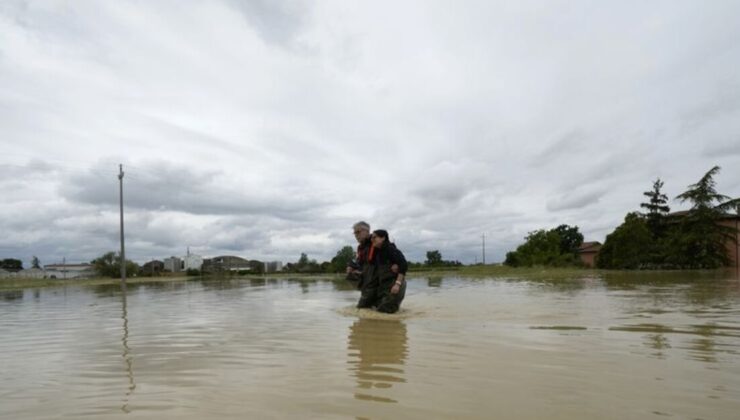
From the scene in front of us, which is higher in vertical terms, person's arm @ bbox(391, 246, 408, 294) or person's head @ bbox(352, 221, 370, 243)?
person's head @ bbox(352, 221, 370, 243)

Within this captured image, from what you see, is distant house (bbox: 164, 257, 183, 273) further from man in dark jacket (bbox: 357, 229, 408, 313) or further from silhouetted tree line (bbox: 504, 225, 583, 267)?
man in dark jacket (bbox: 357, 229, 408, 313)

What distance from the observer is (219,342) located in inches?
229

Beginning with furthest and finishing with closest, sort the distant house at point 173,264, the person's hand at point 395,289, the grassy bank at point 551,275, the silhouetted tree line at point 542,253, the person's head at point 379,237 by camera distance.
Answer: the distant house at point 173,264 < the silhouetted tree line at point 542,253 < the grassy bank at point 551,275 < the person's head at point 379,237 < the person's hand at point 395,289

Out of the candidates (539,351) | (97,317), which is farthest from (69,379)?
(97,317)

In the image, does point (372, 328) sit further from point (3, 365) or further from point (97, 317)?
point (97, 317)

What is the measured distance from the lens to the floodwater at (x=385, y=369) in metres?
3.00

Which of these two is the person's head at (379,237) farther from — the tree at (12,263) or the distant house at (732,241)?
the tree at (12,263)

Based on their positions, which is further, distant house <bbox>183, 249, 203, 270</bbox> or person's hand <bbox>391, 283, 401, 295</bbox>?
distant house <bbox>183, 249, 203, 270</bbox>

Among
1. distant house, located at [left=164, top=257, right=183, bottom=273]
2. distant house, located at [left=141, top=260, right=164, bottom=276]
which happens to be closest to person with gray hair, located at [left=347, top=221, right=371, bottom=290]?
distant house, located at [left=141, top=260, right=164, bottom=276]

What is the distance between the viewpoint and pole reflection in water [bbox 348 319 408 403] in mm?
3449

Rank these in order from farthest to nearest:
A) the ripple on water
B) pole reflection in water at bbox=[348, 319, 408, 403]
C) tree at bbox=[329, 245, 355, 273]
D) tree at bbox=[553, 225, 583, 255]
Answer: tree at bbox=[553, 225, 583, 255], tree at bbox=[329, 245, 355, 273], the ripple on water, pole reflection in water at bbox=[348, 319, 408, 403]

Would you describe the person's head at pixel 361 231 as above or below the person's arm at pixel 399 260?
above

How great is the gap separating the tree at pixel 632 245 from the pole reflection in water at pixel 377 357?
142 feet

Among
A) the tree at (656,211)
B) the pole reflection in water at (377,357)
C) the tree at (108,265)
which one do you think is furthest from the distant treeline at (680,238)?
the tree at (108,265)
